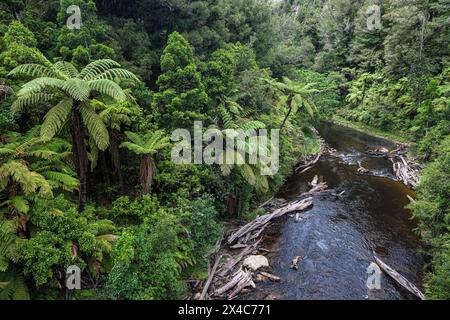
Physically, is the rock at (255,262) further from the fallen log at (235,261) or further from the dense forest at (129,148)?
the dense forest at (129,148)

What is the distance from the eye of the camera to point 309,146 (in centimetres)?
2130

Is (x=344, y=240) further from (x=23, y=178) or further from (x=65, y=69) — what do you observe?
(x=65, y=69)

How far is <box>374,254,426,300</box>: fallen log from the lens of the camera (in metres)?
8.45

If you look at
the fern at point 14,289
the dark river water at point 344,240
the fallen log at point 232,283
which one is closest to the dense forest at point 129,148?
the fern at point 14,289

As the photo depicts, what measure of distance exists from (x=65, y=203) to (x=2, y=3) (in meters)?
9.36

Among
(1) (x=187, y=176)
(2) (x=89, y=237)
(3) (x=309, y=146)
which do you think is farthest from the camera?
(3) (x=309, y=146)

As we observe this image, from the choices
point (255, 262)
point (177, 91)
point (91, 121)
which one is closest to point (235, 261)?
point (255, 262)

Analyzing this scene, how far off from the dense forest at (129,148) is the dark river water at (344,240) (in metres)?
0.88

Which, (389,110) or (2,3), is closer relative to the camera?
(2,3)

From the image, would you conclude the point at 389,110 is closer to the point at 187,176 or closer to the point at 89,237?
the point at 187,176

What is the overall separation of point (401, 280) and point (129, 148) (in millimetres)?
8962

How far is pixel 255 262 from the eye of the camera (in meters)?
9.52

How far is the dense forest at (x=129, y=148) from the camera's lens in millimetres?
6031
